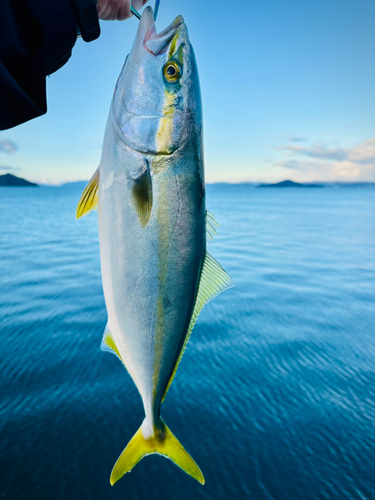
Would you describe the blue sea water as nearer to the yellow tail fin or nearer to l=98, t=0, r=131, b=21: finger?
the yellow tail fin

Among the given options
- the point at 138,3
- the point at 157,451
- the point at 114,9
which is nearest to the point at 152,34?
the point at 114,9

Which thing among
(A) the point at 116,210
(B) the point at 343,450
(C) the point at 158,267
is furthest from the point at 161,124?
(B) the point at 343,450

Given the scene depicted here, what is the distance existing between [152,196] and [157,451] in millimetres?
1294

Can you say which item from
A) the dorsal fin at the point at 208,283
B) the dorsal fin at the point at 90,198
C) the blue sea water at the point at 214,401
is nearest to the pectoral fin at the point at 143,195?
the dorsal fin at the point at 90,198

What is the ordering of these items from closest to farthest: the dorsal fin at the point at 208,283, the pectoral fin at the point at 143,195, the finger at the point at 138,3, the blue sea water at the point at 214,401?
the pectoral fin at the point at 143,195, the dorsal fin at the point at 208,283, the finger at the point at 138,3, the blue sea water at the point at 214,401

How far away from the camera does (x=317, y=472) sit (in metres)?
3.10

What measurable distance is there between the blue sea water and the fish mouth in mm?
3275

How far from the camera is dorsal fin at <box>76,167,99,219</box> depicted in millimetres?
1520

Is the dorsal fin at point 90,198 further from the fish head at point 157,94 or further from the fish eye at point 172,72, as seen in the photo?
the fish eye at point 172,72

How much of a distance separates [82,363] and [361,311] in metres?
5.60

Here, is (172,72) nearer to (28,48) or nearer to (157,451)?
(28,48)

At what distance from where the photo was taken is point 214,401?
154 inches

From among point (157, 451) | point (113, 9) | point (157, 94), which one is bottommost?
point (157, 451)

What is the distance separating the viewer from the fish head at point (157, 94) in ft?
4.61
